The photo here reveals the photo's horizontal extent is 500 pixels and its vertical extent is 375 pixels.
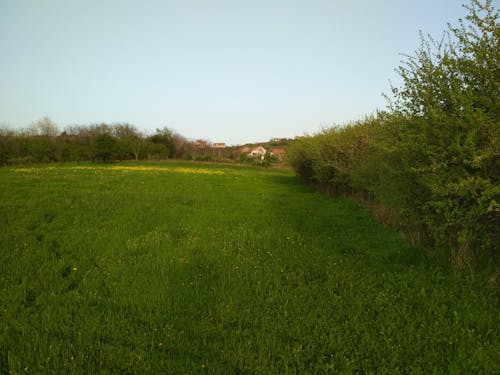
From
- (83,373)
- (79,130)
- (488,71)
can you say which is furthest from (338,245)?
(79,130)

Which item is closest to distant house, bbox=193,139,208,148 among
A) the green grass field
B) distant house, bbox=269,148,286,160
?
distant house, bbox=269,148,286,160

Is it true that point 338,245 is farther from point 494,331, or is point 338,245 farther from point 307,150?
point 307,150

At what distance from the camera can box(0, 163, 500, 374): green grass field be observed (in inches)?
152

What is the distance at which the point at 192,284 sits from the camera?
19.6 feet

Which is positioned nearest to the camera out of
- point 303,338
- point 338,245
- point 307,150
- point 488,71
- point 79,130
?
point 303,338

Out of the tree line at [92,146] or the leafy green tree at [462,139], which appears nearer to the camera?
the leafy green tree at [462,139]

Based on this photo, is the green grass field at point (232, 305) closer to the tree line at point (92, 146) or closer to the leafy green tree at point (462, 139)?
the leafy green tree at point (462, 139)

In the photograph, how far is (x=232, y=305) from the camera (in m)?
5.18

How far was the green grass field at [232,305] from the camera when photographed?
3.87m

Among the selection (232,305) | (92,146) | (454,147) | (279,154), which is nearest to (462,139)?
(454,147)

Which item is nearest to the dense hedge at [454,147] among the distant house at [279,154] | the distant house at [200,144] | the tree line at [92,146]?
the distant house at [279,154]

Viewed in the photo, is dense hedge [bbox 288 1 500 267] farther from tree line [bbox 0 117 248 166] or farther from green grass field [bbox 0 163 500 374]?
tree line [bbox 0 117 248 166]

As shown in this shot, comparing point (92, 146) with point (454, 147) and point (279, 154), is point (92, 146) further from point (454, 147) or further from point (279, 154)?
point (454, 147)

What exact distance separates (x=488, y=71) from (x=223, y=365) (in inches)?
283
